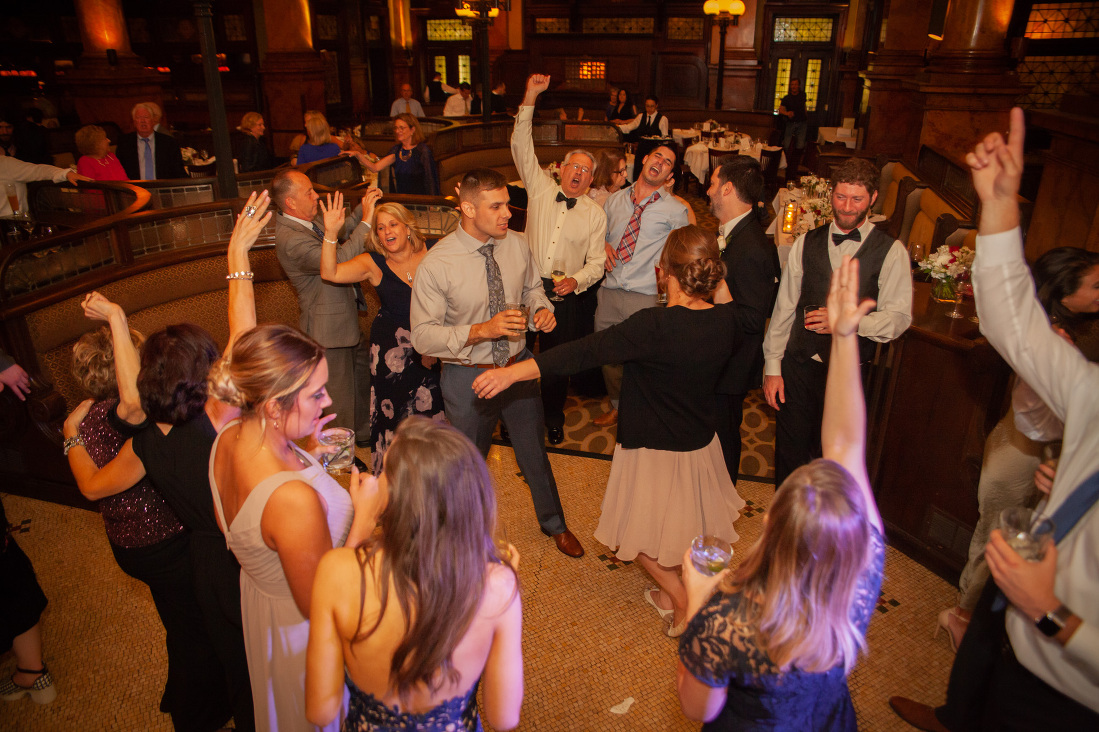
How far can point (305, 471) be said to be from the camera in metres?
1.74

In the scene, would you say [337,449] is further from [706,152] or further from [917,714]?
[706,152]

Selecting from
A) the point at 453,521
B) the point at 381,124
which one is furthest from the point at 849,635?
the point at 381,124

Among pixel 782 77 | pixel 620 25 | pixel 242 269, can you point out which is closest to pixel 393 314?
pixel 242 269

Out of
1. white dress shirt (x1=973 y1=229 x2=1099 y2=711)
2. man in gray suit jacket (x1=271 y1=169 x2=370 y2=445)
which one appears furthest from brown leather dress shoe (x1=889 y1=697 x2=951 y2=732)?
man in gray suit jacket (x1=271 y1=169 x2=370 y2=445)

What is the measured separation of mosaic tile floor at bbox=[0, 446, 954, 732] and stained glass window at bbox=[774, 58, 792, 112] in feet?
52.0

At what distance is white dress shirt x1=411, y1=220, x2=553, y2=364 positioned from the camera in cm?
285

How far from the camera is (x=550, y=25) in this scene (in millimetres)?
Result: 17031

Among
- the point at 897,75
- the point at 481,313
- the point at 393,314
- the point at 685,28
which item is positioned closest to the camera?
the point at 481,313

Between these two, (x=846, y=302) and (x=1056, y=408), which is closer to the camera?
(x=1056, y=408)

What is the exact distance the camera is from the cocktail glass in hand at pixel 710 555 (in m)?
1.49

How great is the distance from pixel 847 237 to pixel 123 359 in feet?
8.98

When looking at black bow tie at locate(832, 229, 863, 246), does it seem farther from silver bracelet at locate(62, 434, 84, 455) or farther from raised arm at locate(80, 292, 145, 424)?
silver bracelet at locate(62, 434, 84, 455)

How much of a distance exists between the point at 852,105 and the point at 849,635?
629 inches

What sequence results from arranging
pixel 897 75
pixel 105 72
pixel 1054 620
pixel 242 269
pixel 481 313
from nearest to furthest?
pixel 1054 620 < pixel 242 269 < pixel 481 313 < pixel 897 75 < pixel 105 72
